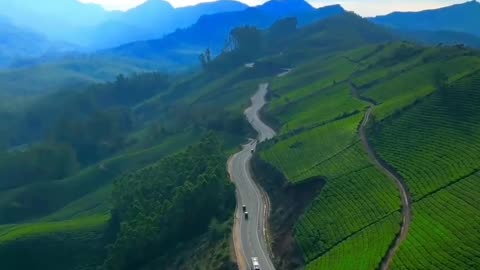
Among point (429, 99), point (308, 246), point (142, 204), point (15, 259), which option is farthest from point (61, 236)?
point (429, 99)

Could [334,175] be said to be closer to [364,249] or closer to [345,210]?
[345,210]

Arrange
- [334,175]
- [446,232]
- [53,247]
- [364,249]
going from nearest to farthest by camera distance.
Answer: [446,232] < [364,249] < [334,175] < [53,247]

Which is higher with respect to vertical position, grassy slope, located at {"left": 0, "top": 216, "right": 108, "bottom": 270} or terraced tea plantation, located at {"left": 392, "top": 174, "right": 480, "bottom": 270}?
terraced tea plantation, located at {"left": 392, "top": 174, "right": 480, "bottom": 270}

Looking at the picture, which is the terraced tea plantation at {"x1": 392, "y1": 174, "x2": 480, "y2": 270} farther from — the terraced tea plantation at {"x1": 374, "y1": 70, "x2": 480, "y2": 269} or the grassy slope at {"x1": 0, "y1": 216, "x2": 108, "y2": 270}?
the grassy slope at {"x1": 0, "y1": 216, "x2": 108, "y2": 270}

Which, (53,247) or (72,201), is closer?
(53,247)

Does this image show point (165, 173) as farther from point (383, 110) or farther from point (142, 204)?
point (383, 110)

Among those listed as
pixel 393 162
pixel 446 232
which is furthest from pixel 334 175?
pixel 446 232

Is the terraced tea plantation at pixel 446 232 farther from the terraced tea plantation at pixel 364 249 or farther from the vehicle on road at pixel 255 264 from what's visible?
the vehicle on road at pixel 255 264

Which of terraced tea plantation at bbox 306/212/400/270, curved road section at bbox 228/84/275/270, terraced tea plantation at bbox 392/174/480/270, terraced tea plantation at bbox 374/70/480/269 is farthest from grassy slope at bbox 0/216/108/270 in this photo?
terraced tea plantation at bbox 392/174/480/270
